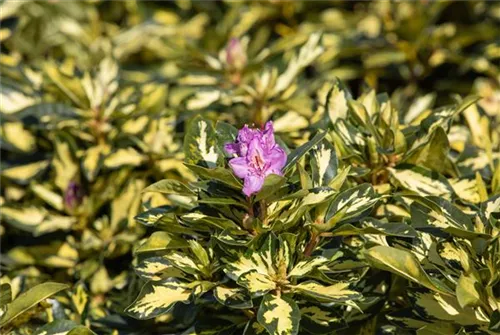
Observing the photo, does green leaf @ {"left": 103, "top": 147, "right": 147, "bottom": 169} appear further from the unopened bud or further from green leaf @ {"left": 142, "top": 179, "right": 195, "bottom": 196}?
green leaf @ {"left": 142, "top": 179, "right": 195, "bottom": 196}

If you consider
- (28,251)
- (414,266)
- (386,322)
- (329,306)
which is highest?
(414,266)

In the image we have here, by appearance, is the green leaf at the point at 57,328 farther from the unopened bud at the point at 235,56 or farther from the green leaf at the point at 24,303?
the unopened bud at the point at 235,56

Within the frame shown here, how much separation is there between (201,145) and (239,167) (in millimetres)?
186

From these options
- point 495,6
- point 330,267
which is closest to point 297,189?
point 330,267

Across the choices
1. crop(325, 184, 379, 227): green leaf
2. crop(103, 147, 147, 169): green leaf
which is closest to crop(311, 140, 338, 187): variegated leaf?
crop(325, 184, 379, 227): green leaf

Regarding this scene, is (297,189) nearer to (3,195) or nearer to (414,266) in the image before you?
(414,266)

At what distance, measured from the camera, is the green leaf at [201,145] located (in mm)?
1519

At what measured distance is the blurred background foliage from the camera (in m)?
2.08

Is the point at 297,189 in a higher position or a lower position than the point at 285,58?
higher

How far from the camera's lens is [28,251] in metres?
2.12

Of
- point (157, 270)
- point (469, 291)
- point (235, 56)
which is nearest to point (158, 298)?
point (157, 270)

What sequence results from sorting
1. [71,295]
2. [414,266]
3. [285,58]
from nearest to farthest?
[414,266]
[71,295]
[285,58]

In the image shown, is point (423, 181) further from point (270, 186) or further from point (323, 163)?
point (270, 186)

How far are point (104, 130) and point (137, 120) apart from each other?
9 cm
